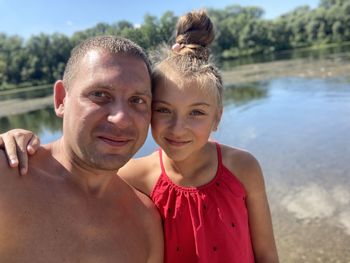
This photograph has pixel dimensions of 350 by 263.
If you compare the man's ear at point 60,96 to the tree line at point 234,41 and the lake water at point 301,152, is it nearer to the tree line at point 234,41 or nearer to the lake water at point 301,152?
the lake water at point 301,152

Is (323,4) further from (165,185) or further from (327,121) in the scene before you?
(165,185)

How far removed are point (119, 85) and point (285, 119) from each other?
42.5 ft

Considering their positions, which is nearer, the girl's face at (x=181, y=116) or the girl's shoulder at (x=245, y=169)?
the girl's face at (x=181, y=116)

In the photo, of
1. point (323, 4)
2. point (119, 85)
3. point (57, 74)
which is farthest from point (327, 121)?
point (323, 4)

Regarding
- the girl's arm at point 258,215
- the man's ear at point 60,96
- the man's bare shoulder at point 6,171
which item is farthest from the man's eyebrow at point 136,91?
the girl's arm at point 258,215

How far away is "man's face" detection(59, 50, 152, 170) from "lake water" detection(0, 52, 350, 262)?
4.41 metres

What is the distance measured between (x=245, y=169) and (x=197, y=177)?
338mm

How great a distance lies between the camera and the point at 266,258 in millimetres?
2746

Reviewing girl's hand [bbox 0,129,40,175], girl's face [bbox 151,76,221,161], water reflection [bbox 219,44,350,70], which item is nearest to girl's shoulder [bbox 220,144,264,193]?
girl's face [bbox 151,76,221,161]

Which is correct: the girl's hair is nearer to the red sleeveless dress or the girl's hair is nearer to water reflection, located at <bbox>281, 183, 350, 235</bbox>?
the red sleeveless dress

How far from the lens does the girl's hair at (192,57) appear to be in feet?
8.51

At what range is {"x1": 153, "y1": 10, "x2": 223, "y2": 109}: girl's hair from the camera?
102 inches

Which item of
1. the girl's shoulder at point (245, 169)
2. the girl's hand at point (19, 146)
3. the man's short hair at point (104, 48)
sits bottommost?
the girl's shoulder at point (245, 169)

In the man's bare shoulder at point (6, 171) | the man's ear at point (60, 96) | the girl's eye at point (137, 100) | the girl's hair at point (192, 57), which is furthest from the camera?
the girl's hair at point (192, 57)
